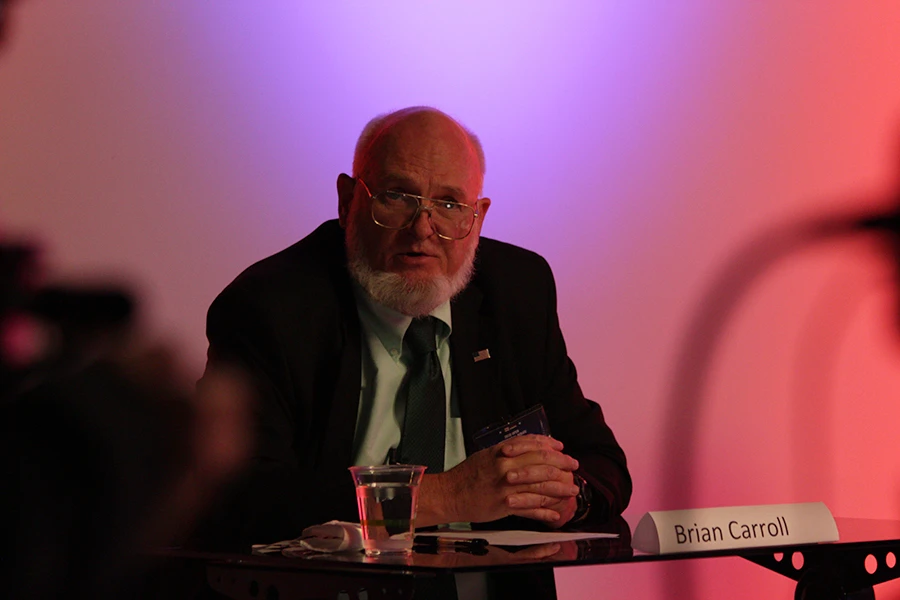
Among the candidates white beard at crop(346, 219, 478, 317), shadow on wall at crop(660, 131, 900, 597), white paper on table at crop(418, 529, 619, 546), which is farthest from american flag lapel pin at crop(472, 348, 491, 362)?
shadow on wall at crop(660, 131, 900, 597)

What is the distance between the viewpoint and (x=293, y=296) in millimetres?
2100

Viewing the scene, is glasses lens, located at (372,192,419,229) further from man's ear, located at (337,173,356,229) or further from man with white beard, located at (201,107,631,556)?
man's ear, located at (337,173,356,229)

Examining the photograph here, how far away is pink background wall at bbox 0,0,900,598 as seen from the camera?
9.05 ft

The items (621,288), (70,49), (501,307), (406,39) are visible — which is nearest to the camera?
(501,307)

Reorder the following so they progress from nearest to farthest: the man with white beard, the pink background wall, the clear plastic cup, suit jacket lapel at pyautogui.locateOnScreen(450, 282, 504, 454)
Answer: the clear plastic cup, the man with white beard, suit jacket lapel at pyautogui.locateOnScreen(450, 282, 504, 454), the pink background wall

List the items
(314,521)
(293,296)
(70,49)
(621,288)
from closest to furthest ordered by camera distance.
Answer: (314,521), (293,296), (70,49), (621,288)

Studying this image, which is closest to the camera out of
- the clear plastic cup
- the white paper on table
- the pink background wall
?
the clear plastic cup

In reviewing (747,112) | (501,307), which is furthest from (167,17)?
(747,112)

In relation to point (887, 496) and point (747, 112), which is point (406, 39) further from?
point (887, 496)

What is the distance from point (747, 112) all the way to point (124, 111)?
1.87 m

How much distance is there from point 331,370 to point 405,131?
0.55 metres

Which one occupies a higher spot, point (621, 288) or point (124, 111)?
point (124, 111)

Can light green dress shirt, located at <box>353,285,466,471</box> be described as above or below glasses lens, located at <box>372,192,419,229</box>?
below

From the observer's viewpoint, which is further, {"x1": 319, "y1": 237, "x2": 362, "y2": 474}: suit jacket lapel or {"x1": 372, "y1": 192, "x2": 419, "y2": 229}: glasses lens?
{"x1": 372, "y1": 192, "x2": 419, "y2": 229}: glasses lens
